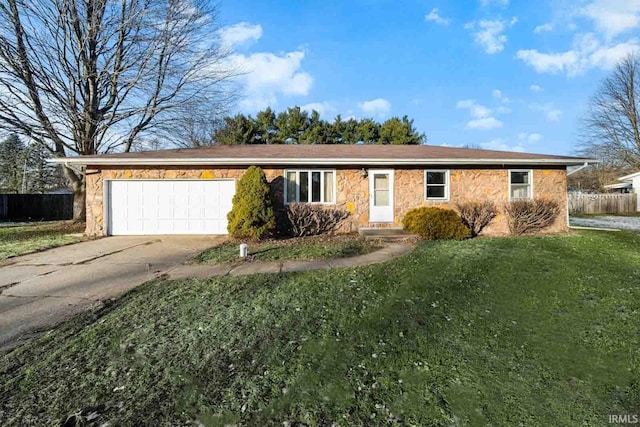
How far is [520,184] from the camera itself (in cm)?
1122

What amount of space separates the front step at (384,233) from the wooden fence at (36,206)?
18.3 meters

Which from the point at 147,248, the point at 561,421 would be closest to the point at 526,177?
the point at 561,421

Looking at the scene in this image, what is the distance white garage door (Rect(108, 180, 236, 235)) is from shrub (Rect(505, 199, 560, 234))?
30.6 ft

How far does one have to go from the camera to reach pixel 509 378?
2699 millimetres

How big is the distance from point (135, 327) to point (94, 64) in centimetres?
1527

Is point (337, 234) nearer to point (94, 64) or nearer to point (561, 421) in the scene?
point (561, 421)

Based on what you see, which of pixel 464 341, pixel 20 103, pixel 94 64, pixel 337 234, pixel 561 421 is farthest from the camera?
pixel 94 64

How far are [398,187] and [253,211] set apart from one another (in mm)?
4937

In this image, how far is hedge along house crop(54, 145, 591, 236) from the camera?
34.2ft

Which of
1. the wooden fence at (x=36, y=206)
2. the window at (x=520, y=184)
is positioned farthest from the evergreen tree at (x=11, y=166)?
the window at (x=520, y=184)

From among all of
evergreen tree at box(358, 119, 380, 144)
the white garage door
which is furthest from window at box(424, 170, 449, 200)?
evergreen tree at box(358, 119, 380, 144)

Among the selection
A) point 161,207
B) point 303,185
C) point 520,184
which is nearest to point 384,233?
point 303,185

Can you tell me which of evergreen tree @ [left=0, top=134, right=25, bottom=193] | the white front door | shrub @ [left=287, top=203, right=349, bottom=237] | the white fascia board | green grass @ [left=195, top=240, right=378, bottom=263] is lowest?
green grass @ [left=195, top=240, right=378, bottom=263]

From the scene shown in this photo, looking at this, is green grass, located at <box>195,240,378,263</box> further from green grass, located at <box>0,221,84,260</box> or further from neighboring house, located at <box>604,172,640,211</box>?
neighboring house, located at <box>604,172,640,211</box>
